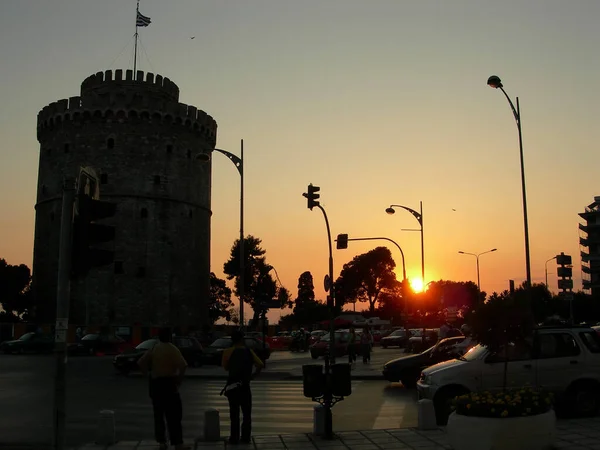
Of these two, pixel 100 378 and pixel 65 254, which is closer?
pixel 65 254

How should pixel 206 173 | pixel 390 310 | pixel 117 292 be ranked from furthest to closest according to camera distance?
pixel 390 310 → pixel 206 173 → pixel 117 292

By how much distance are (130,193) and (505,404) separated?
4653 cm

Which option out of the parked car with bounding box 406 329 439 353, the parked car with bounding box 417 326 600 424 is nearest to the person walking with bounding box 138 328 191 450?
the parked car with bounding box 417 326 600 424

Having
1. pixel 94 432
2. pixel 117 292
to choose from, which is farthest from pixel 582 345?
pixel 117 292

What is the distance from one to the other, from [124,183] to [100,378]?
30.7m

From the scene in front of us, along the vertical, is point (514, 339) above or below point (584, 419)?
above

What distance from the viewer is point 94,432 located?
34.9 ft

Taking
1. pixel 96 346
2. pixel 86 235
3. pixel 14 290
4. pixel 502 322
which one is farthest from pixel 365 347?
pixel 14 290

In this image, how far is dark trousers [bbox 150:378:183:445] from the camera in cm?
861

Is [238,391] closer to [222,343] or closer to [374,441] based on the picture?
[374,441]

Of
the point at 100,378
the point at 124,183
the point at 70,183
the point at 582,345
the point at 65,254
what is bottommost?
the point at 100,378

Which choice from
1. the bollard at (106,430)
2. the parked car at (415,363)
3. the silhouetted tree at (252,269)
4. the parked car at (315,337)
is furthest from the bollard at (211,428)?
the silhouetted tree at (252,269)

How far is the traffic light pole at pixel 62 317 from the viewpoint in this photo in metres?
7.23

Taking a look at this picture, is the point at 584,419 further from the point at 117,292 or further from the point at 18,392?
the point at 117,292
